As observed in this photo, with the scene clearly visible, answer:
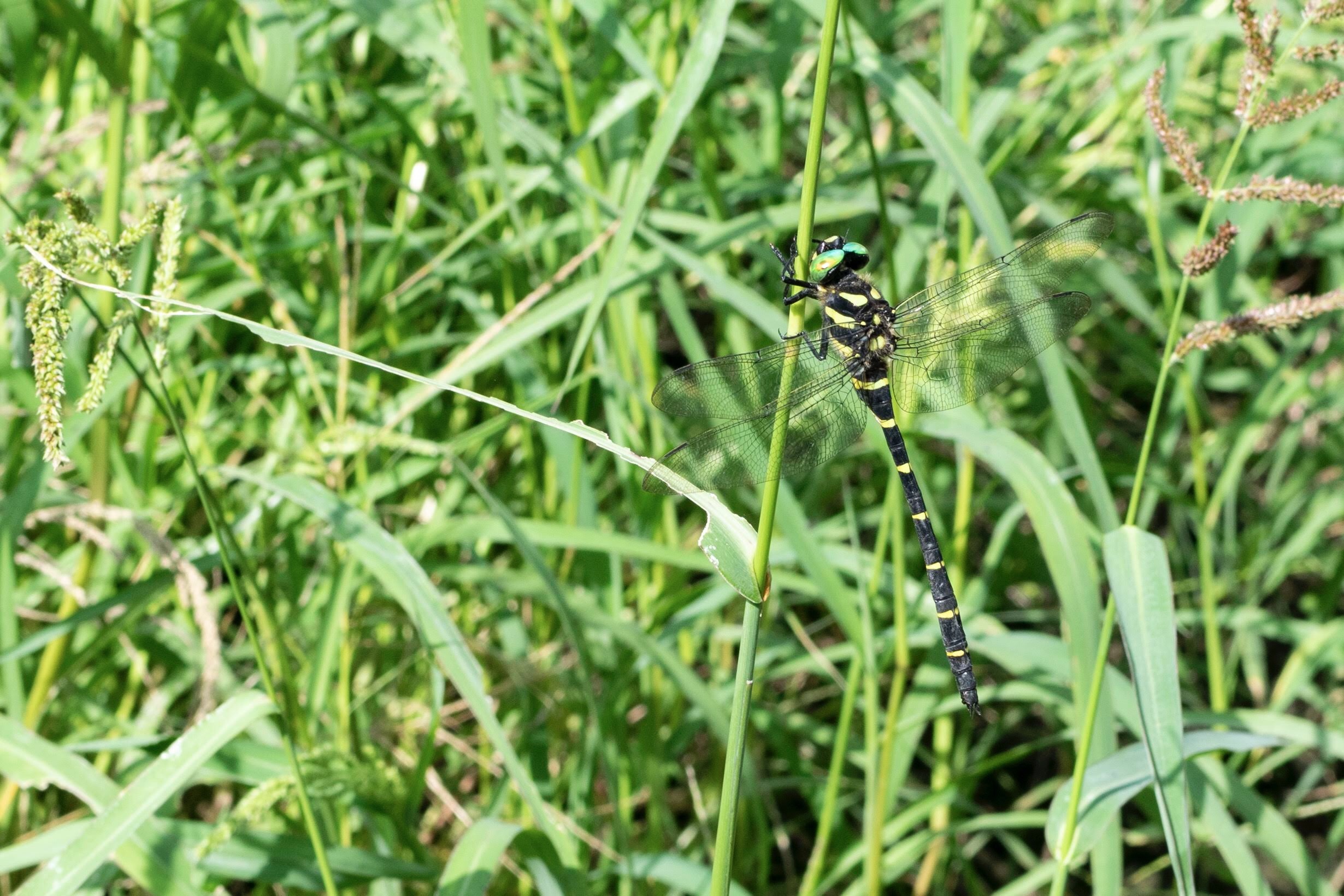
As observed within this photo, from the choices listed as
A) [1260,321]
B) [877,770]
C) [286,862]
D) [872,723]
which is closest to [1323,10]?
[1260,321]

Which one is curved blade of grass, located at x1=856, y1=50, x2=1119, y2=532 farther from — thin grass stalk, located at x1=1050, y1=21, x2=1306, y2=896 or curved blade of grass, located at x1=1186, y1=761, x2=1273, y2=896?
curved blade of grass, located at x1=1186, y1=761, x2=1273, y2=896

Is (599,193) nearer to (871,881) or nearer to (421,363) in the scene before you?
(421,363)

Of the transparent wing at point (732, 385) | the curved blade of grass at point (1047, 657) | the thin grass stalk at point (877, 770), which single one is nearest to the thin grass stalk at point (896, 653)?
the thin grass stalk at point (877, 770)

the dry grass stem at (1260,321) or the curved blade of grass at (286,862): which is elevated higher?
the dry grass stem at (1260,321)

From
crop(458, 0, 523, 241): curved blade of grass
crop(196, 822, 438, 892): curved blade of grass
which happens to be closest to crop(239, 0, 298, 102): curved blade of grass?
crop(458, 0, 523, 241): curved blade of grass

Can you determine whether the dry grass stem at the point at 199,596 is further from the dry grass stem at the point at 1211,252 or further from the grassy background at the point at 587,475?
the dry grass stem at the point at 1211,252

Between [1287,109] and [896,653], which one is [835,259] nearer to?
[1287,109]
